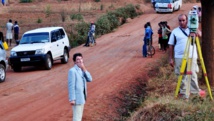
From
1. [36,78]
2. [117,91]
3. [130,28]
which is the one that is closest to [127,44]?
[130,28]

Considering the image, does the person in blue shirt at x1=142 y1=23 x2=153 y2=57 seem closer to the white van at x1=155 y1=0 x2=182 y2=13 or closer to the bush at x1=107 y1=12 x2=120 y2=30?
the bush at x1=107 y1=12 x2=120 y2=30

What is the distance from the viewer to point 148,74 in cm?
1847

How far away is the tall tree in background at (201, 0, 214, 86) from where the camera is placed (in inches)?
495

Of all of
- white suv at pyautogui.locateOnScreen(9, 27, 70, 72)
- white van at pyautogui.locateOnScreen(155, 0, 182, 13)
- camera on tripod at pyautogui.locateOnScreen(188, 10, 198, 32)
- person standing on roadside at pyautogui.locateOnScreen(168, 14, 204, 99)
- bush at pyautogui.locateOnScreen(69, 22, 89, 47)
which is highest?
camera on tripod at pyautogui.locateOnScreen(188, 10, 198, 32)

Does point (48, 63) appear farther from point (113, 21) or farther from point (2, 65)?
point (113, 21)

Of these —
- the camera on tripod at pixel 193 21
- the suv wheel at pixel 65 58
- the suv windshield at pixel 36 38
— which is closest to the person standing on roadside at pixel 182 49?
the camera on tripod at pixel 193 21

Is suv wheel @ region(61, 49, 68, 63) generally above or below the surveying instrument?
below

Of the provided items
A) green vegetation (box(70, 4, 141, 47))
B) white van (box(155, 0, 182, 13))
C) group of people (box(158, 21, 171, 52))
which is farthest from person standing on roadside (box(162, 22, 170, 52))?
white van (box(155, 0, 182, 13))

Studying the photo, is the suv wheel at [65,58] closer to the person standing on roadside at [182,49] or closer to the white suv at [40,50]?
the white suv at [40,50]

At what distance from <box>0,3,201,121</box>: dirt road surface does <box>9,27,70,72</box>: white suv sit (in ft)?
1.35

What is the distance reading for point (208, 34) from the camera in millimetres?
12680

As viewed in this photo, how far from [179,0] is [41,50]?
104 ft

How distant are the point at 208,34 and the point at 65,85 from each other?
6.43 m

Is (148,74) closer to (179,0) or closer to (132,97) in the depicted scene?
(132,97)
